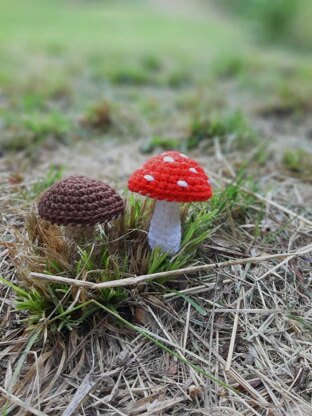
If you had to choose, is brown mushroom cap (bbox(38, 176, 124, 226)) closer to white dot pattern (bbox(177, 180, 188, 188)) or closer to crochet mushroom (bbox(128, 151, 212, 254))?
→ crochet mushroom (bbox(128, 151, 212, 254))

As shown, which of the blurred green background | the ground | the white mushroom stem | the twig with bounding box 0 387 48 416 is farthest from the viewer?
the blurred green background

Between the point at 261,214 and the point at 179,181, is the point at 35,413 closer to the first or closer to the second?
the point at 179,181

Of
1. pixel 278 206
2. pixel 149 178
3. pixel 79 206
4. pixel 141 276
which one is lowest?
pixel 278 206

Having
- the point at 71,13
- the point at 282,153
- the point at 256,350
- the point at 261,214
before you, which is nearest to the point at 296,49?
the point at 71,13

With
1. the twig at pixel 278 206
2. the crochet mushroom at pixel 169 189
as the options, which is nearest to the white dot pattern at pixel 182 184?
the crochet mushroom at pixel 169 189

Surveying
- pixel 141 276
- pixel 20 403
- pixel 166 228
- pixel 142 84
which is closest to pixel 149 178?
pixel 166 228

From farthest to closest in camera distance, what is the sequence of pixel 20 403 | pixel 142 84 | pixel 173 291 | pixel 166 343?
pixel 142 84
pixel 173 291
pixel 166 343
pixel 20 403

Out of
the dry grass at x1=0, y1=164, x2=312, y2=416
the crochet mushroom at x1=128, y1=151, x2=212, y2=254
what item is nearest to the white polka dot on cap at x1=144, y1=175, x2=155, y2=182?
the crochet mushroom at x1=128, y1=151, x2=212, y2=254

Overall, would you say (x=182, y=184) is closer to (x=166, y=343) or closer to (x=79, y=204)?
(x=79, y=204)
